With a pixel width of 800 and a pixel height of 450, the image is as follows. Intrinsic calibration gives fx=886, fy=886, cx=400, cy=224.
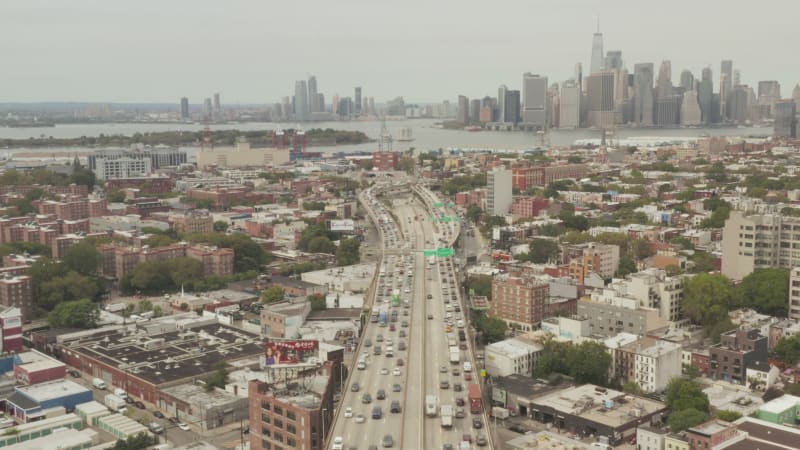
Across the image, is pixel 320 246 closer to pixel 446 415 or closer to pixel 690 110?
pixel 446 415

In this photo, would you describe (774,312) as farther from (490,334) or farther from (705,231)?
(705,231)

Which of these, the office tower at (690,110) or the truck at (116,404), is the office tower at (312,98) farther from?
the truck at (116,404)

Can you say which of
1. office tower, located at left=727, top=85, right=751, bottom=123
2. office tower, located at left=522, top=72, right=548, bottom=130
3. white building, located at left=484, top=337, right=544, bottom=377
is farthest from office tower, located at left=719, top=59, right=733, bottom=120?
white building, located at left=484, top=337, right=544, bottom=377

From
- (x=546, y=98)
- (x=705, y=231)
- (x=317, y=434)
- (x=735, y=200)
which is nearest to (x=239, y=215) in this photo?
(x=705, y=231)

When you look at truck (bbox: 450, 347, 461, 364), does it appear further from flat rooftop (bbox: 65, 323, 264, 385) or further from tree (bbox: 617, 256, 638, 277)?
tree (bbox: 617, 256, 638, 277)

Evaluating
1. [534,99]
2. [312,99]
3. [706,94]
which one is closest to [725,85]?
[706,94]
